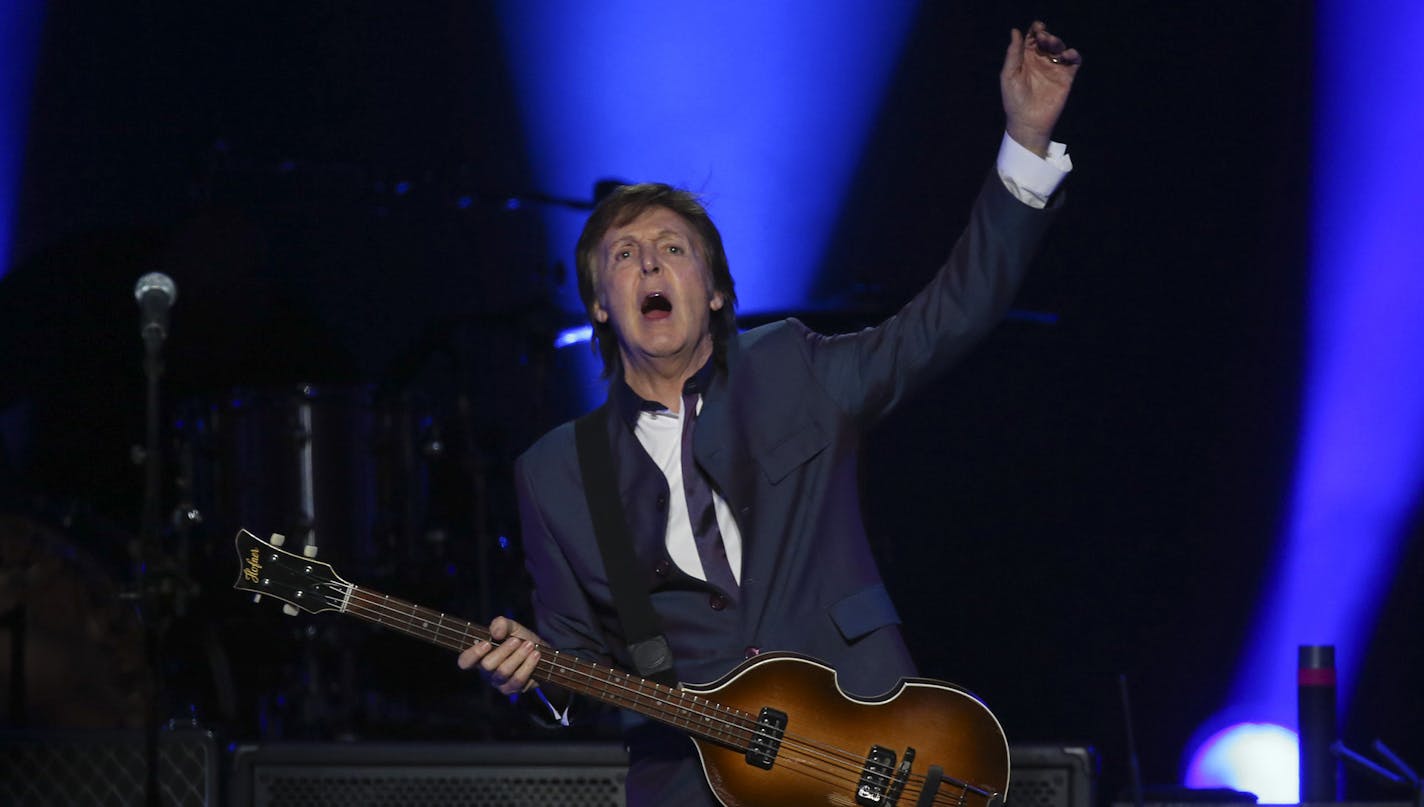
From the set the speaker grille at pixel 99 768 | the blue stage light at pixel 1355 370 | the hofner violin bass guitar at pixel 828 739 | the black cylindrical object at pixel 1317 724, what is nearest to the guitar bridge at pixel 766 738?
the hofner violin bass guitar at pixel 828 739

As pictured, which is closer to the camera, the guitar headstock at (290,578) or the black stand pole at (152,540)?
the guitar headstock at (290,578)

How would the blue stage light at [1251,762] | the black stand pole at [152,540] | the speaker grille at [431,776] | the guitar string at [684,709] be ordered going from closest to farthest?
the guitar string at [684,709], the speaker grille at [431,776], the black stand pole at [152,540], the blue stage light at [1251,762]

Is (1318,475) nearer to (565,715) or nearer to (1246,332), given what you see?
(1246,332)

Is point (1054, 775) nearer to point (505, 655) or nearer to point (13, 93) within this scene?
point (505, 655)

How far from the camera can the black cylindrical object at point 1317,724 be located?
4.38 meters

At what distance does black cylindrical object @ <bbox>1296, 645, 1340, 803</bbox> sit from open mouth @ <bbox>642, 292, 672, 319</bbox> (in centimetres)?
215

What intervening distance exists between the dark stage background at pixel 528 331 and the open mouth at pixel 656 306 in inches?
84.5

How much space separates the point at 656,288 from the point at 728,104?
363 centimetres

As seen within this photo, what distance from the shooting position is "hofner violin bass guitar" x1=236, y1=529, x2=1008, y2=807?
3.20 m

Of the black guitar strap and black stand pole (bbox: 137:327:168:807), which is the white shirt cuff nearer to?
the black guitar strap

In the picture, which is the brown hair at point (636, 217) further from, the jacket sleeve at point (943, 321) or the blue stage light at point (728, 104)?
the blue stage light at point (728, 104)

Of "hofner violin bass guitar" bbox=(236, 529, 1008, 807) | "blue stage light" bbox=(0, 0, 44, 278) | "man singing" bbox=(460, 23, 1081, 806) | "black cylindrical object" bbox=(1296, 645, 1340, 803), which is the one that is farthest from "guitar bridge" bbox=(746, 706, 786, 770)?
"blue stage light" bbox=(0, 0, 44, 278)

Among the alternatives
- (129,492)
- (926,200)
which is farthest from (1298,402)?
(129,492)

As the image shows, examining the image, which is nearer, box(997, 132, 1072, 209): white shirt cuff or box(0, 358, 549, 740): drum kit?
box(997, 132, 1072, 209): white shirt cuff
